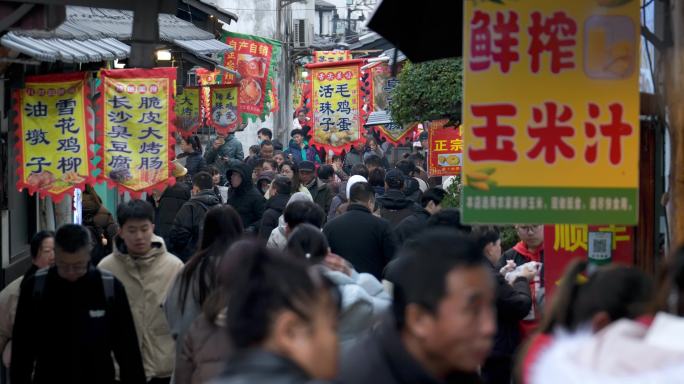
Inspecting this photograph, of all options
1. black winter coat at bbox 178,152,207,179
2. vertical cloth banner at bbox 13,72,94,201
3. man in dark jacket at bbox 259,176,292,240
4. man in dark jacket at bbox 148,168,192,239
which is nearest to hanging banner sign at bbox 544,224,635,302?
vertical cloth banner at bbox 13,72,94,201

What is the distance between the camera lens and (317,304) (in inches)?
135

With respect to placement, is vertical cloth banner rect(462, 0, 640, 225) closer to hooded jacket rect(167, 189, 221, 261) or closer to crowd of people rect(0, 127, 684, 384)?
crowd of people rect(0, 127, 684, 384)

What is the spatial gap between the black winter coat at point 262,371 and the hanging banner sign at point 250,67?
1001 inches

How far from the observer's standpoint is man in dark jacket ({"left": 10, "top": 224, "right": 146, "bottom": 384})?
25.1ft

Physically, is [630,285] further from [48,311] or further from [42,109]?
[42,109]

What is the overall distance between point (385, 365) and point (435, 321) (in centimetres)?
23

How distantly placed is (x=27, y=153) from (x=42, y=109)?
0.42 m

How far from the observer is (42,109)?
10586mm

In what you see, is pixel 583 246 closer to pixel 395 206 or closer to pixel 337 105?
pixel 395 206

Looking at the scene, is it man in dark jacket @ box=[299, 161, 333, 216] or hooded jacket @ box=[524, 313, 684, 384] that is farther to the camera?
man in dark jacket @ box=[299, 161, 333, 216]

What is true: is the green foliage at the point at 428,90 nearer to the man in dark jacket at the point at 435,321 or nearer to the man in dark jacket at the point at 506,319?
the man in dark jacket at the point at 506,319

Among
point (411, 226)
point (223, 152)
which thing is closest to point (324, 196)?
point (411, 226)

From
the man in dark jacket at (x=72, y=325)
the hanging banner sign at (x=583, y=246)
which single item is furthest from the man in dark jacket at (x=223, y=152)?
the man in dark jacket at (x=72, y=325)

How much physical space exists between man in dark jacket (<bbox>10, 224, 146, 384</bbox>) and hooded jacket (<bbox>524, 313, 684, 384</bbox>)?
178 inches
